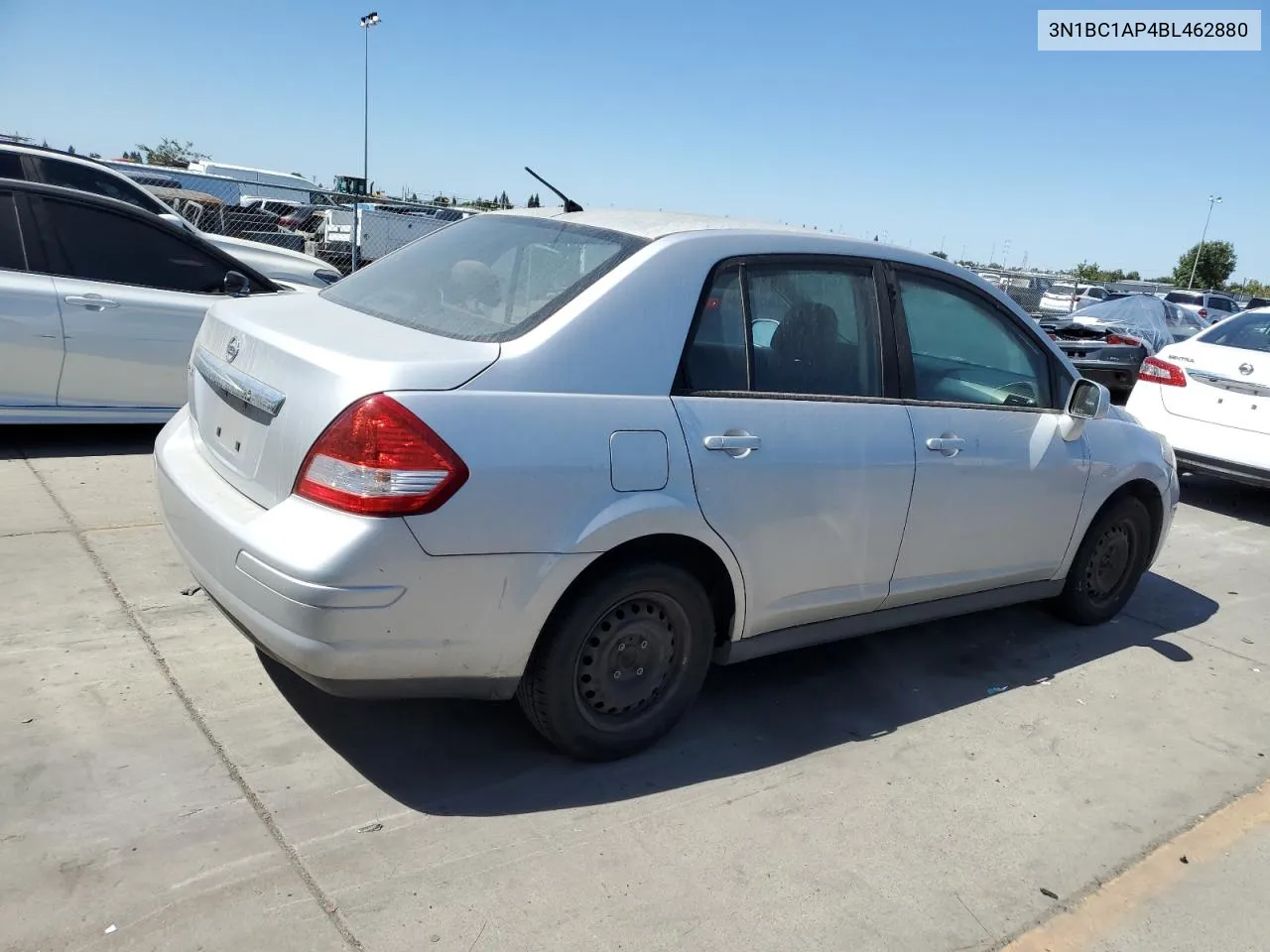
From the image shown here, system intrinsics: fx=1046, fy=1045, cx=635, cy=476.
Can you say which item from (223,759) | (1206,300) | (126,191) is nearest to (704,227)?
(223,759)

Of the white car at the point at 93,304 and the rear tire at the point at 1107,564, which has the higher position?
the white car at the point at 93,304

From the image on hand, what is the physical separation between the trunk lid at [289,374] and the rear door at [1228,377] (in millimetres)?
6525

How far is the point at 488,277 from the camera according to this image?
353cm

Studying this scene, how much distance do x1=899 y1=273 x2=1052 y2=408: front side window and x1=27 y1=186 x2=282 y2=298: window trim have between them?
14.5 ft

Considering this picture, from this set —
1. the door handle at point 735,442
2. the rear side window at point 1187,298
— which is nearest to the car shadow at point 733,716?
the door handle at point 735,442

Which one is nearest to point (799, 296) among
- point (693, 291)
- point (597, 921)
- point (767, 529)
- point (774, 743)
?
point (693, 291)

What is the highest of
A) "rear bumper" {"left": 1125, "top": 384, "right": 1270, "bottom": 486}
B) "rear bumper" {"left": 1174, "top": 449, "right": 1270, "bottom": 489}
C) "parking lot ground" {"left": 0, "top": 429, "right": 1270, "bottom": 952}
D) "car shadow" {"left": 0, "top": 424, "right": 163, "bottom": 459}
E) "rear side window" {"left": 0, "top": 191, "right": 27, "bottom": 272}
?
"rear side window" {"left": 0, "top": 191, "right": 27, "bottom": 272}

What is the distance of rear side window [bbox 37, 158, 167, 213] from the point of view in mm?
9375

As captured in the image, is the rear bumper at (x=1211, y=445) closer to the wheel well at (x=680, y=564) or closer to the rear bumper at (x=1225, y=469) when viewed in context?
the rear bumper at (x=1225, y=469)

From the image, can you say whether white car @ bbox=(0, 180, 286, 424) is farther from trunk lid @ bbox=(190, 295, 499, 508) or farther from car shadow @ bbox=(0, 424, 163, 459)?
trunk lid @ bbox=(190, 295, 499, 508)

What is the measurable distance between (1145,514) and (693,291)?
3.07 meters

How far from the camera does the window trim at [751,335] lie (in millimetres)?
3348

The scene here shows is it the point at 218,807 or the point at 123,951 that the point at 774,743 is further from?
the point at 123,951

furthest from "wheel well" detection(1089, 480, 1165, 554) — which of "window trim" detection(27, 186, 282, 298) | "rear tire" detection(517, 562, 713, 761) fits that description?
"window trim" detection(27, 186, 282, 298)
